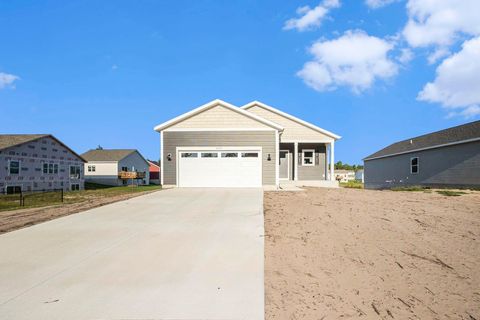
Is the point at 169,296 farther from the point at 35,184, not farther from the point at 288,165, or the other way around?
the point at 35,184

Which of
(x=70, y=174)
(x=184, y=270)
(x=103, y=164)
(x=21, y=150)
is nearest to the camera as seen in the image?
(x=184, y=270)

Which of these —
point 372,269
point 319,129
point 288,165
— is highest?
point 319,129

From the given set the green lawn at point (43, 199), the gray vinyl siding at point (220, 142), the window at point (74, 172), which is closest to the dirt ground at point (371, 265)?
the gray vinyl siding at point (220, 142)

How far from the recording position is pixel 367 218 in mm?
8055

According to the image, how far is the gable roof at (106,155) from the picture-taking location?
39.6 metres

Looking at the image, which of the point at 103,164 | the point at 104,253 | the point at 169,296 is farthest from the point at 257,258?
the point at 103,164

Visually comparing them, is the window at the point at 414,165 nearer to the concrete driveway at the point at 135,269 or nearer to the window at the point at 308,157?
the window at the point at 308,157

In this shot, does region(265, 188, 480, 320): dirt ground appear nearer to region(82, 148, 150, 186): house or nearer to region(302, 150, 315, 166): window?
region(302, 150, 315, 166): window

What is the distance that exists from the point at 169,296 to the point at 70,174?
28753mm

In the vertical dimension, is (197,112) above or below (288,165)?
above

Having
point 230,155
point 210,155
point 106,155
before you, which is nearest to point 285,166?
point 230,155

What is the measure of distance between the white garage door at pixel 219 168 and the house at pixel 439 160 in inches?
500

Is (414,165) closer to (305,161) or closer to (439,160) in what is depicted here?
(439,160)

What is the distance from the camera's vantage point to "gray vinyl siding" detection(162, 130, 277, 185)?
16.4 metres
